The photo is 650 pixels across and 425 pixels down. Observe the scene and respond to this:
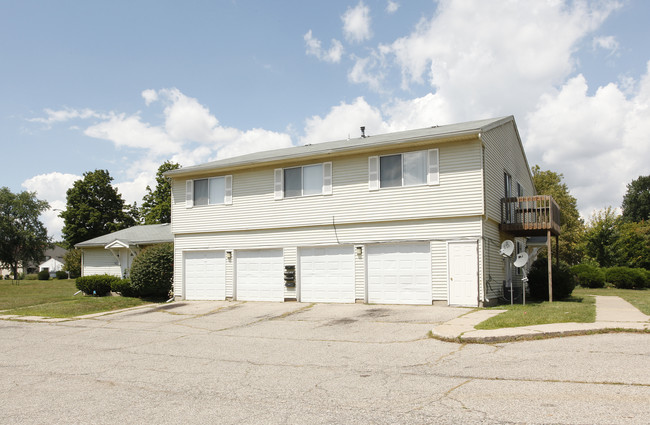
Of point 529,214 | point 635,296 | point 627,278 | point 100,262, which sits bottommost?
point 635,296

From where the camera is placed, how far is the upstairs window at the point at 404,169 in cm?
1688

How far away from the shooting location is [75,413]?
248 inches

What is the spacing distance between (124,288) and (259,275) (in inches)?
296

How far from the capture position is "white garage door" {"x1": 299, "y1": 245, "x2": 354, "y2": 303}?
59.8ft

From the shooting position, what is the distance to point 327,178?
61.7 ft

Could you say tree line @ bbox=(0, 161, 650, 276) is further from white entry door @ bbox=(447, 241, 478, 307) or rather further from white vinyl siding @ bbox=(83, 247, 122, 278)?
white entry door @ bbox=(447, 241, 478, 307)

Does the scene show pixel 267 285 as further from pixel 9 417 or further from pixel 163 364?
pixel 9 417

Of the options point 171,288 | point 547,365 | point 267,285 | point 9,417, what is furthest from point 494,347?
point 171,288

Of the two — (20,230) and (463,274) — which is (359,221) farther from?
(20,230)

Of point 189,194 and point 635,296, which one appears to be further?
point 189,194

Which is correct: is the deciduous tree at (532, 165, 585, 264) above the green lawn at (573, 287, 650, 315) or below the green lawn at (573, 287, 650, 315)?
above

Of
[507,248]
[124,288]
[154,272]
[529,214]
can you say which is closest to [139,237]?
[124,288]

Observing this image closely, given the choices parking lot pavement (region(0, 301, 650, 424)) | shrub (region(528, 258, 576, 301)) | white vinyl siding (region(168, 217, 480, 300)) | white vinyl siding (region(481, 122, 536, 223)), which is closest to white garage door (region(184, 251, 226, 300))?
white vinyl siding (region(168, 217, 480, 300))

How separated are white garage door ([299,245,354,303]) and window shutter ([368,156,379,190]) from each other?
92.5 inches
